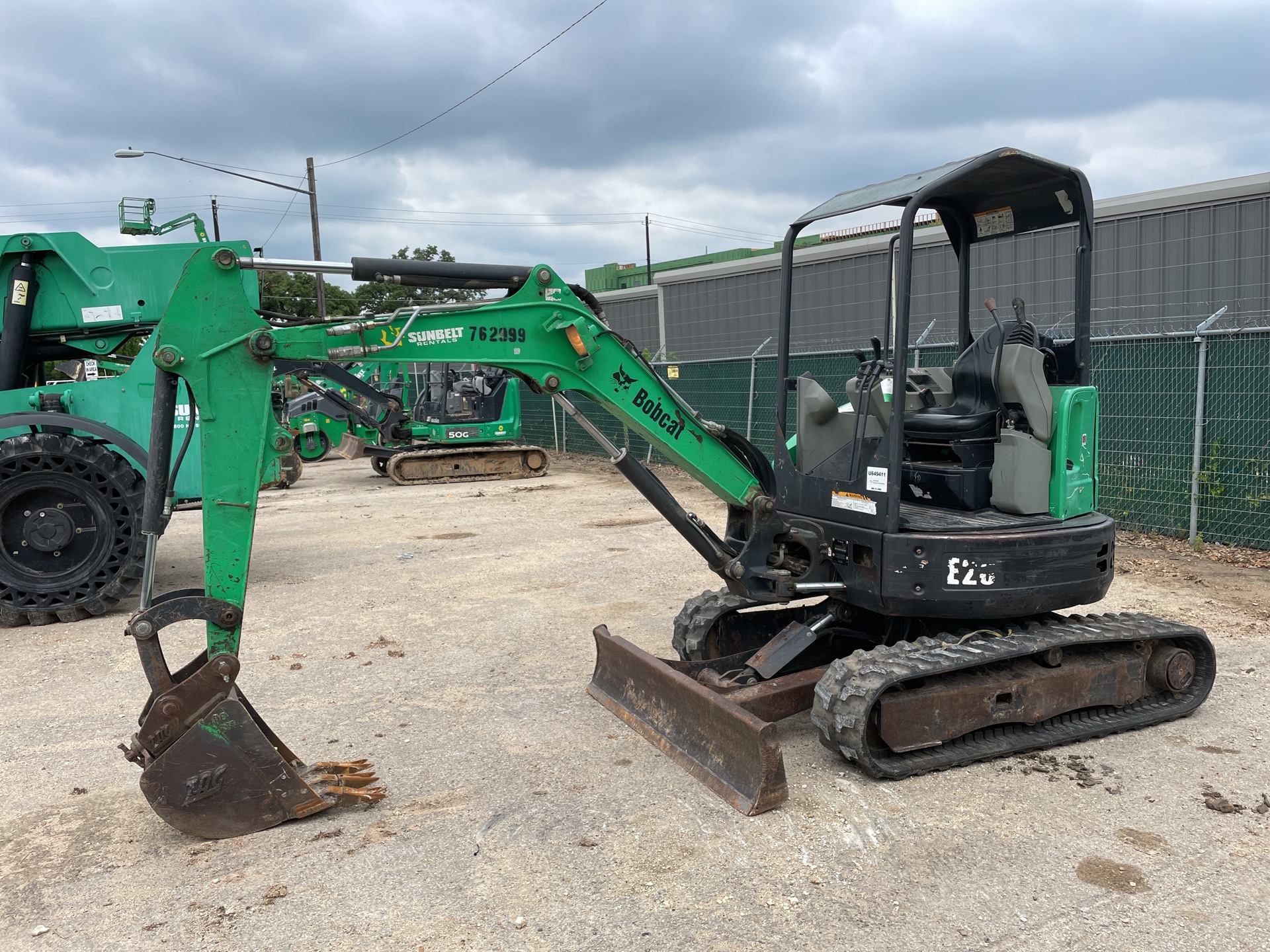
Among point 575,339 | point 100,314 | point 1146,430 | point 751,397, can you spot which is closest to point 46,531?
point 100,314

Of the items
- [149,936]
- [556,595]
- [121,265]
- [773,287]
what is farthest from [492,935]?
[773,287]

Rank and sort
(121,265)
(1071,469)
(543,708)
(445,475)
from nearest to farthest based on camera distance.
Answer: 1. (1071,469)
2. (543,708)
3. (121,265)
4. (445,475)

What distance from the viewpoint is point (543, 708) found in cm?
543

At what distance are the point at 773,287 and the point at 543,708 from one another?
45.0 feet

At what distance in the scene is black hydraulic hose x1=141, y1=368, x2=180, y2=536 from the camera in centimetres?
400

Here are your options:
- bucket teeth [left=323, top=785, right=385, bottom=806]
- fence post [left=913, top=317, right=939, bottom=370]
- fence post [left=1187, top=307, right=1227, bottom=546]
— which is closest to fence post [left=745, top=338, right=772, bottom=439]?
fence post [left=913, top=317, right=939, bottom=370]

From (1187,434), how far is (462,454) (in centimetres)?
1162

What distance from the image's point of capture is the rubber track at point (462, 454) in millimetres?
16719

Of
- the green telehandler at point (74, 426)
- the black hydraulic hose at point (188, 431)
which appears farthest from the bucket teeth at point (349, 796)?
the green telehandler at point (74, 426)

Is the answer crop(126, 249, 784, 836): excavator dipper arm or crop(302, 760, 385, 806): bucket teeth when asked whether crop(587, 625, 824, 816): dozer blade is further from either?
crop(302, 760, 385, 806): bucket teeth

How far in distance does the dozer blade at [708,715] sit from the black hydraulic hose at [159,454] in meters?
2.44

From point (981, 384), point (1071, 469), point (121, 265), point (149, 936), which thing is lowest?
point (149, 936)

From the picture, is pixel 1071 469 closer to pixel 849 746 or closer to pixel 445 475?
pixel 849 746

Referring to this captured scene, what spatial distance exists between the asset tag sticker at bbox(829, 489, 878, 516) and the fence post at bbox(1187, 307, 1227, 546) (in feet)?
19.7
